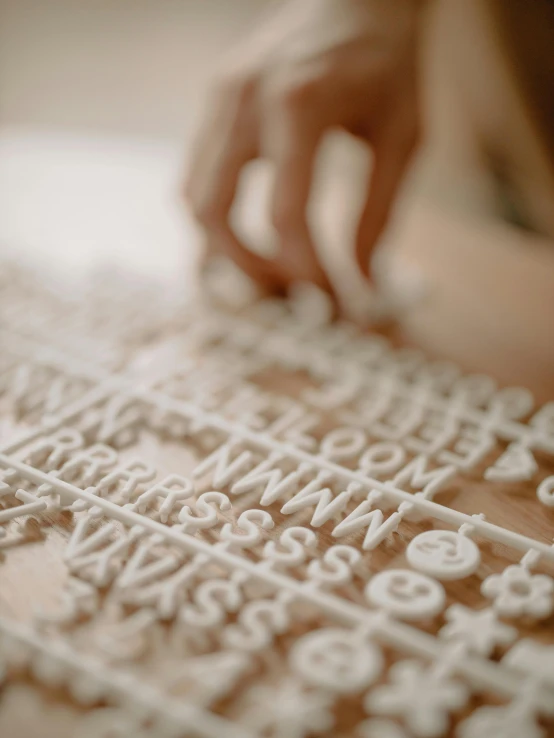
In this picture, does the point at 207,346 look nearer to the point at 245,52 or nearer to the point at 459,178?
the point at 245,52

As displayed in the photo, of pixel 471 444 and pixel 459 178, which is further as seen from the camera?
pixel 459 178

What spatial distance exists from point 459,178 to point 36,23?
122cm

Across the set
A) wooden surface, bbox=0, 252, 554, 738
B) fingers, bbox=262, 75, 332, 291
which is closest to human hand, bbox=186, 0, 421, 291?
fingers, bbox=262, 75, 332, 291

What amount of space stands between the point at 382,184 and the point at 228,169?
0.60ft

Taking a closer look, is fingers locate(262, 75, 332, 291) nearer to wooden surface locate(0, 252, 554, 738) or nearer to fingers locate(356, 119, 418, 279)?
fingers locate(356, 119, 418, 279)

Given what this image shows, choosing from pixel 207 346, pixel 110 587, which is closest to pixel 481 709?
pixel 110 587

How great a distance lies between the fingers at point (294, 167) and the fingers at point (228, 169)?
0.11ft

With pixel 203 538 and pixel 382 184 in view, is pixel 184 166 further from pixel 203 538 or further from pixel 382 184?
pixel 203 538

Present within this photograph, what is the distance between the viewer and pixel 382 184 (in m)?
0.85

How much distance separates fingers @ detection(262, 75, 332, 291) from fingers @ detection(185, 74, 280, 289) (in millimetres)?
34

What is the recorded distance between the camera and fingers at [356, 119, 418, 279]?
83 cm

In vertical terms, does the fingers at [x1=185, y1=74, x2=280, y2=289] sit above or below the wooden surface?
above

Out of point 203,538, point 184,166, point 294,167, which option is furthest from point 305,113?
point 203,538

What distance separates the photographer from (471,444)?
556 millimetres
